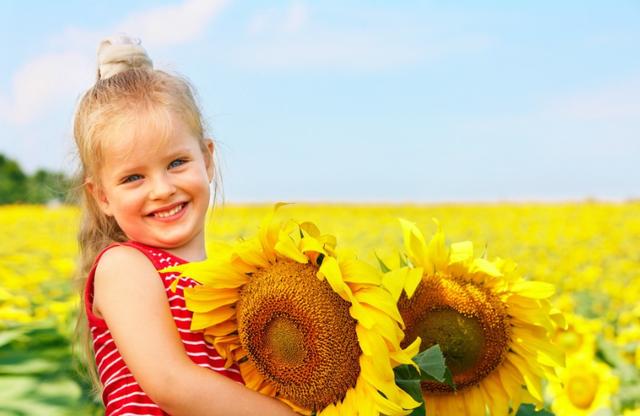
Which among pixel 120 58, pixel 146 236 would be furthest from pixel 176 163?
pixel 120 58

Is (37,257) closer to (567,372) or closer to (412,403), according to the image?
(567,372)

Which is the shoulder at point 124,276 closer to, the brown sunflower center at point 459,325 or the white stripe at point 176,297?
the white stripe at point 176,297

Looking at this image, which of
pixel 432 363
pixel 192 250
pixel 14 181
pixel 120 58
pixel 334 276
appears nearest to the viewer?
pixel 334 276

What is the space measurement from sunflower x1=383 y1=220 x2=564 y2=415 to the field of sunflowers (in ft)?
0.28

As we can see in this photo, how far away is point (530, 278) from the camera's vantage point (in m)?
5.91

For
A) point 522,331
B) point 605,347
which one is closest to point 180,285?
point 522,331

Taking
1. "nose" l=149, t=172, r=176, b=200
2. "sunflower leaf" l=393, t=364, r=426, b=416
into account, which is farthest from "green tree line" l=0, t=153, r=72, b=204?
"sunflower leaf" l=393, t=364, r=426, b=416

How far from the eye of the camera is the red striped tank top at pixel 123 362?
1762mm

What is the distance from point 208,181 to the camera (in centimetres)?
204

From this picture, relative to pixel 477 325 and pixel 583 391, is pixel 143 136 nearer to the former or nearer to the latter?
pixel 477 325

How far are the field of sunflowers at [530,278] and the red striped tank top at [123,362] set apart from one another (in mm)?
166

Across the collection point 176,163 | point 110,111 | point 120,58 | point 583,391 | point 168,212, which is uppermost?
point 120,58

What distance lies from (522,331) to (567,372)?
111 cm

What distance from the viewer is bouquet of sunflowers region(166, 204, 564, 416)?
155 cm
